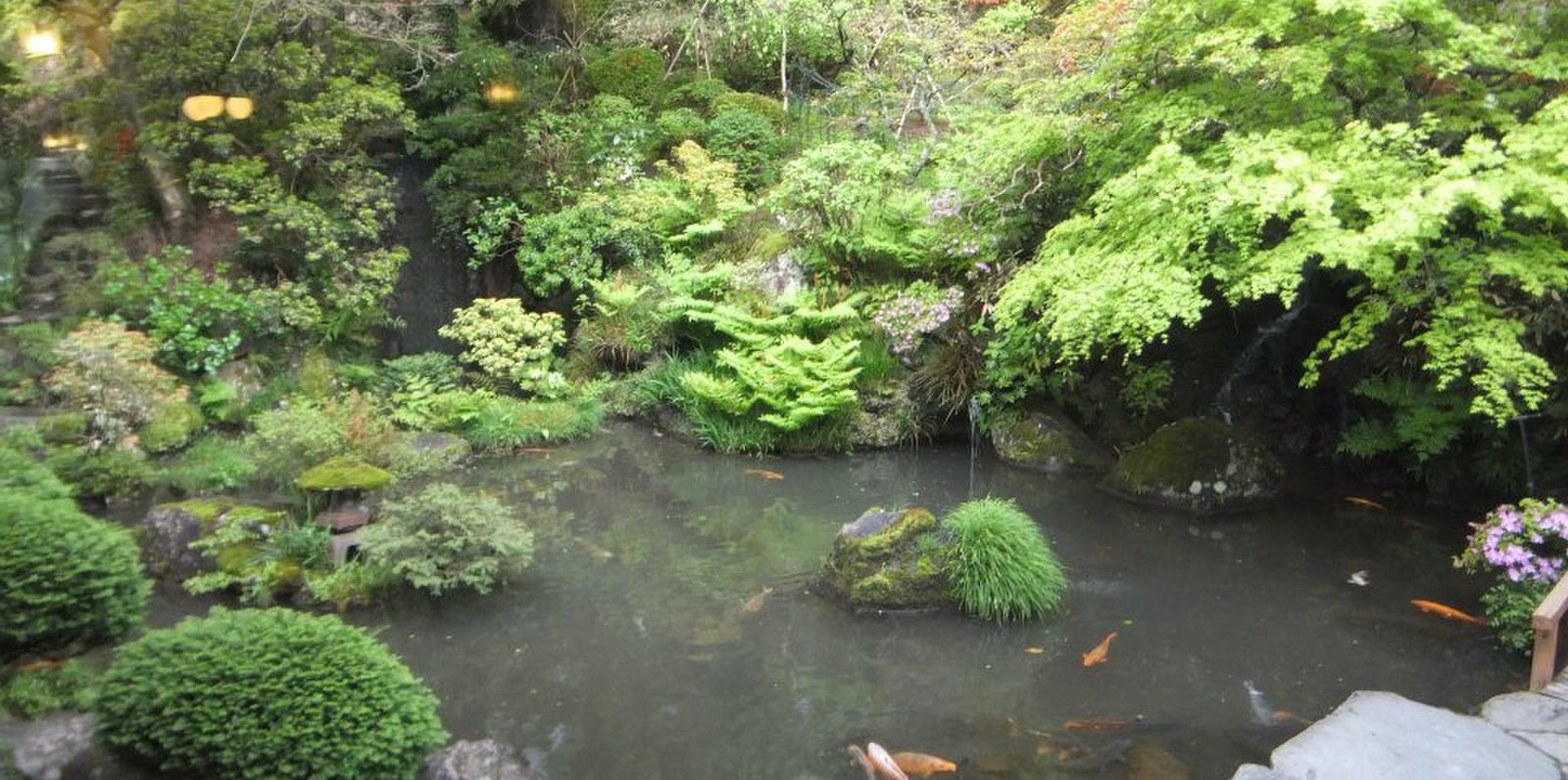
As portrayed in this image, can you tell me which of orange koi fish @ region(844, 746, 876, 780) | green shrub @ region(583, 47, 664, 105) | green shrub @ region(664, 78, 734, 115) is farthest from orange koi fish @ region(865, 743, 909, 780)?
green shrub @ region(583, 47, 664, 105)

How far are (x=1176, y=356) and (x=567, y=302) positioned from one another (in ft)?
25.3

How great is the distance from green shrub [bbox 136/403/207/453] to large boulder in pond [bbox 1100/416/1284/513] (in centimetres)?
900

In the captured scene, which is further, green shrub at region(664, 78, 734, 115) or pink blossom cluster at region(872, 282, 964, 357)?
green shrub at region(664, 78, 734, 115)

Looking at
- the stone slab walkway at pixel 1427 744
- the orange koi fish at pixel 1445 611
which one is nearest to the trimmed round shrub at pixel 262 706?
the stone slab walkway at pixel 1427 744

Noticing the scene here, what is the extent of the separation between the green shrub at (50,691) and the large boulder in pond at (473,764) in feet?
4.84

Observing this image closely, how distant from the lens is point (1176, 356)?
10633mm

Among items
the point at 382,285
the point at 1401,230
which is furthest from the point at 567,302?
the point at 1401,230

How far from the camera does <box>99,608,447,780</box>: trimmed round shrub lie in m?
4.11

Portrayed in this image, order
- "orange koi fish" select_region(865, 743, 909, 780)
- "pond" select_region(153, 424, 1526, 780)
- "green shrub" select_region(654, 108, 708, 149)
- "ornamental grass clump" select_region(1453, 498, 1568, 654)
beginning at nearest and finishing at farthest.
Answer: "orange koi fish" select_region(865, 743, 909, 780)
"pond" select_region(153, 424, 1526, 780)
"ornamental grass clump" select_region(1453, 498, 1568, 654)
"green shrub" select_region(654, 108, 708, 149)

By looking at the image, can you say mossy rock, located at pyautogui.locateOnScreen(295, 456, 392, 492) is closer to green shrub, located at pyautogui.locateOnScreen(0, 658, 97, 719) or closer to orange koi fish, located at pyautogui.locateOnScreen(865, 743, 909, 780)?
green shrub, located at pyautogui.locateOnScreen(0, 658, 97, 719)

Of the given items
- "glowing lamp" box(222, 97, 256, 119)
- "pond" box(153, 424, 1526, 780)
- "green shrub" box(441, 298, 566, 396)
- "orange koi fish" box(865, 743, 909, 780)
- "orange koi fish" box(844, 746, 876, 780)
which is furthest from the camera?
"green shrub" box(441, 298, 566, 396)

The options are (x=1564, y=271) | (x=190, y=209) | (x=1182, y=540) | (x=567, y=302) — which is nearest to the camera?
(x=1564, y=271)

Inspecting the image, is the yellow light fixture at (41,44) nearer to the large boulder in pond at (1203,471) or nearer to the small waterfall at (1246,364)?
the large boulder in pond at (1203,471)

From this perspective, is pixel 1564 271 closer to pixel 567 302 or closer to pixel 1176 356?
pixel 1176 356
